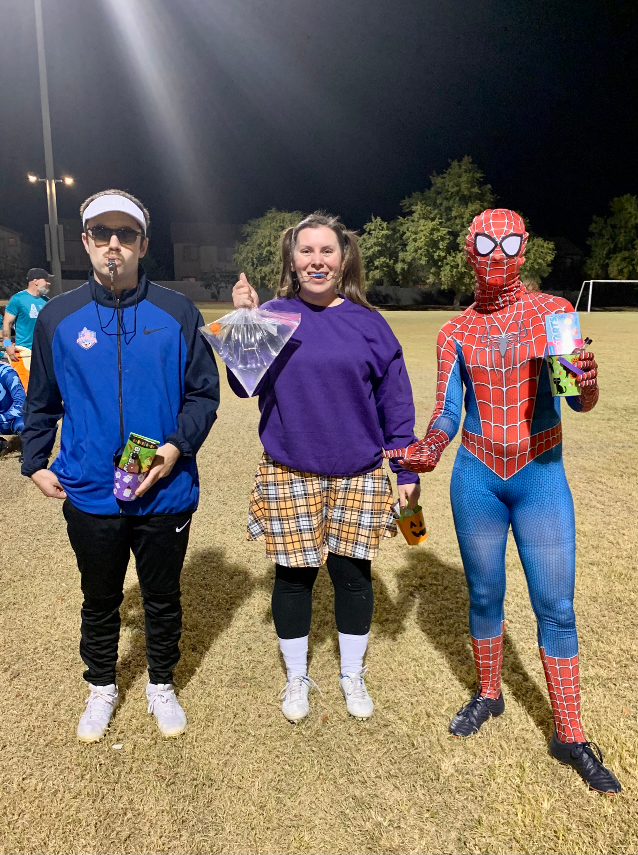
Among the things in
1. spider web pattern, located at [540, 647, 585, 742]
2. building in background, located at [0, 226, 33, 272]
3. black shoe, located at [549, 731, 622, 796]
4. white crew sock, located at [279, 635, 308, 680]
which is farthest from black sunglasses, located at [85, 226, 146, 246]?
building in background, located at [0, 226, 33, 272]

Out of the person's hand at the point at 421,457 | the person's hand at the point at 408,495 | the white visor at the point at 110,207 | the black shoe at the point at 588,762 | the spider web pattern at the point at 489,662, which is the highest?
the white visor at the point at 110,207

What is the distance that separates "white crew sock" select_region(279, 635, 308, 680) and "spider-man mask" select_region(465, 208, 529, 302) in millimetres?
1851

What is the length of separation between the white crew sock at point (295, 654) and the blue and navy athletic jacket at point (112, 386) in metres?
0.89

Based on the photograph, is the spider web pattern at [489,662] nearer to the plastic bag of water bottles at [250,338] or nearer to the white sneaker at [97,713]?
the plastic bag of water bottles at [250,338]

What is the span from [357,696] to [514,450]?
57.4 inches

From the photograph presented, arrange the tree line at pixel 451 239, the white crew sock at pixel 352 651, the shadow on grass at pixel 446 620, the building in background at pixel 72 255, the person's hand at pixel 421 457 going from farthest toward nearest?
the building in background at pixel 72 255, the tree line at pixel 451 239, the shadow on grass at pixel 446 620, the white crew sock at pixel 352 651, the person's hand at pixel 421 457

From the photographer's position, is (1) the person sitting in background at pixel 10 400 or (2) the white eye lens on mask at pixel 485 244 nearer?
(2) the white eye lens on mask at pixel 485 244

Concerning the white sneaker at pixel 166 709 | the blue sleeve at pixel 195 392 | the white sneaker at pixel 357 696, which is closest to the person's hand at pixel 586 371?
the blue sleeve at pixel 195 392

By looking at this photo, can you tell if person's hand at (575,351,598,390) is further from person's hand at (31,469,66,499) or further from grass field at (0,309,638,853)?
person's hand at (31,469,66,499)

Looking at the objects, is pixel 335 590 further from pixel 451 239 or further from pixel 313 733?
pixel 451 239

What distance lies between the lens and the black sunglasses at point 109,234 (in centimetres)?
240

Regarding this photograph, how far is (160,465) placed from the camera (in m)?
2.42

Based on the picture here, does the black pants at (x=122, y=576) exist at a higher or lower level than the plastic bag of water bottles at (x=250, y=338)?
lower

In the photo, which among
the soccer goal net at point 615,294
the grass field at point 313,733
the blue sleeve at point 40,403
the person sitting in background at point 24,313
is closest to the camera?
the grass field at point 313,733
